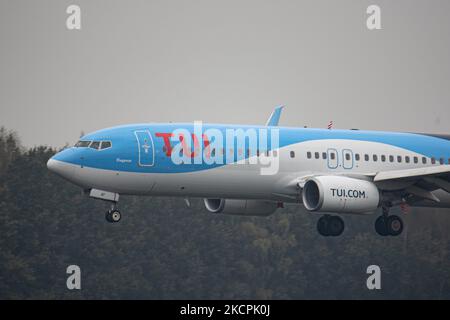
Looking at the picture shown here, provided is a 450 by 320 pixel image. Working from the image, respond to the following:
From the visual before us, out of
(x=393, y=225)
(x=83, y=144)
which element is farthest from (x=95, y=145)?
(x=393, y=225)

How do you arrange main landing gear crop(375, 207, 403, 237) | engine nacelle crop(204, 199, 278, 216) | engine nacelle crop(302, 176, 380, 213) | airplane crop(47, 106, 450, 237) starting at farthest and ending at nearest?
engine nacelle crop(204, 199, 278, 216)
main landing gear crop(375, 207, 403, 237)
engine nacelle crop(302, 176, 380, 213)
airplane crop(47, 106, 450, 237)

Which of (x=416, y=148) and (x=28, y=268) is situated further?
(x=28, y=268)

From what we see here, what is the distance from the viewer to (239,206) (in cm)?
5891

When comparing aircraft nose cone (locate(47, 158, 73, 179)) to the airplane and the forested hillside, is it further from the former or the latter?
the forested hillside

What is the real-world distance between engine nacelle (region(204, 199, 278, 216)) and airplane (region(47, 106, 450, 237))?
5cm

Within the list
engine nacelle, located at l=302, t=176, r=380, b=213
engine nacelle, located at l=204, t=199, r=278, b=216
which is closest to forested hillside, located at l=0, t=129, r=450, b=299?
engine nacelle, located at l=204, t=199, r=278, b=216

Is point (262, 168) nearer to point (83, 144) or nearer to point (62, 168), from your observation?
point (83, 144)

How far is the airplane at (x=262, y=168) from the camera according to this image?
5162 centimetres

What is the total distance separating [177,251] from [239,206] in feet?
183

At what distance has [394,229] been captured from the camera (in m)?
58.1

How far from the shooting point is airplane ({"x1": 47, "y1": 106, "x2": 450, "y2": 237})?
169 feet
